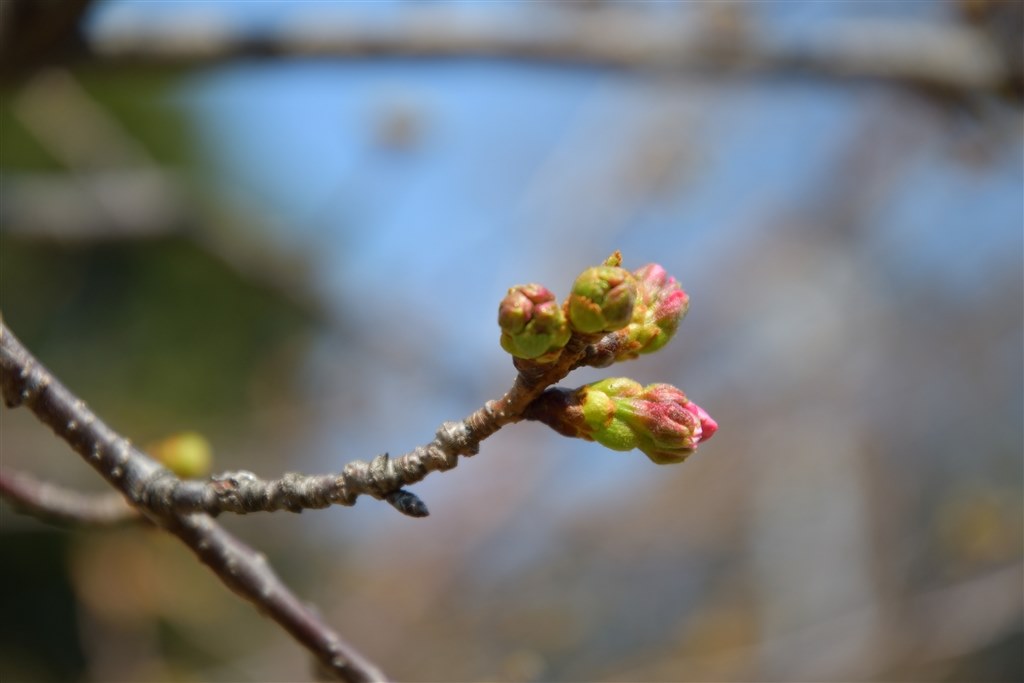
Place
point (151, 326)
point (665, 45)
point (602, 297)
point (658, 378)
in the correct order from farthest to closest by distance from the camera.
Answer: point (151, 326) → point (658, 378) → point (665, 45) → point (602, 297)

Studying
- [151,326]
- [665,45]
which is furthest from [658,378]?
[151,326]

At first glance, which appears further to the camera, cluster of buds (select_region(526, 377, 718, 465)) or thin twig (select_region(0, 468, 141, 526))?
thin twig (select_region(0, 468, 141, 526))

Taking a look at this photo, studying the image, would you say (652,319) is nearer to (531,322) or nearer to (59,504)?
(531,322)

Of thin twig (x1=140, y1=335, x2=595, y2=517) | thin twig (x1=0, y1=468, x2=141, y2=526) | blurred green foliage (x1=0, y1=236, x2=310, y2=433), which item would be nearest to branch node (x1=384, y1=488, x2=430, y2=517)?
thin twig (x1=140, y1=335, x2=595, y2=517)

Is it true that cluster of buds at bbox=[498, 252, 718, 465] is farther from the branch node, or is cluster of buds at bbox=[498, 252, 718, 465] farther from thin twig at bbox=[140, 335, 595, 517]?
the branch node

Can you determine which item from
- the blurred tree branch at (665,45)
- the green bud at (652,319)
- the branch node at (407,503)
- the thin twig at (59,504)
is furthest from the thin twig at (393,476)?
the blurred tree branch at (665,45)

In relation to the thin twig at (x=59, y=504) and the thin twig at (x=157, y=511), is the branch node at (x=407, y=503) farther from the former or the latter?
the thin twig at (x=59, y=504)
